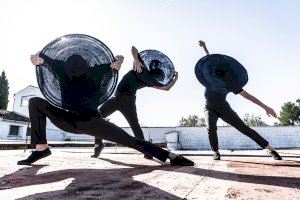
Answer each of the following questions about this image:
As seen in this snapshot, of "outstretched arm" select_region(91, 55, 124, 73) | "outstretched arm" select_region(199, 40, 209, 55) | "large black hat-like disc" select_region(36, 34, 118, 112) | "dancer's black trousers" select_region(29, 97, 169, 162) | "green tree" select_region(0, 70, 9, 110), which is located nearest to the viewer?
"dancer's black trousers" select_region(29, 97, 169, 162)

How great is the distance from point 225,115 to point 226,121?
0.16 meters

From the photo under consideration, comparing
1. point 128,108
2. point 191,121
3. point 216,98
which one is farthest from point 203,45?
point 191,121

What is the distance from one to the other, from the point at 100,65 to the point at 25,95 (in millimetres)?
42663

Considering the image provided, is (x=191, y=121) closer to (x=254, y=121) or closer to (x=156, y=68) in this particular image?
(x=254, y=121)

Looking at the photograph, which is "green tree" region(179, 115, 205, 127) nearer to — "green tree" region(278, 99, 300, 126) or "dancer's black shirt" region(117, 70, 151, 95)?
"green tree" region(278, 99, 300, 126)

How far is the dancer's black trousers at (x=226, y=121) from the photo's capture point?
18.1 ft

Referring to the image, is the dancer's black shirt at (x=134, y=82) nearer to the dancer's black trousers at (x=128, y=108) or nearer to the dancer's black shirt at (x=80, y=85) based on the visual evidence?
the dancer's black trousers at (x=128, y=108)

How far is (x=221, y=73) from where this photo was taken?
5695 mm

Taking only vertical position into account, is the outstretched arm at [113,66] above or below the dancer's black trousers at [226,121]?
above

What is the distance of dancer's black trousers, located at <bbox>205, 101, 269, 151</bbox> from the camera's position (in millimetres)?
5504

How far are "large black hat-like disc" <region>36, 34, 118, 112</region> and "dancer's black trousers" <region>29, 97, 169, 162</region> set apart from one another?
0.12 m

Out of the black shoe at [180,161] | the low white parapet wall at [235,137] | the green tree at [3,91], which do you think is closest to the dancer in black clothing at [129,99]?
the black shoe at [180,161]

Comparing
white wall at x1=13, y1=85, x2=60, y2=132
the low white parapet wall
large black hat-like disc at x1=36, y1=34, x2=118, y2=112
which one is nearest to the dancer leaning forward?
large black hat-like disc at x1=36, y1=34, x2=118, y2=112

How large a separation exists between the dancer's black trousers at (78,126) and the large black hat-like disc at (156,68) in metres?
1.75
